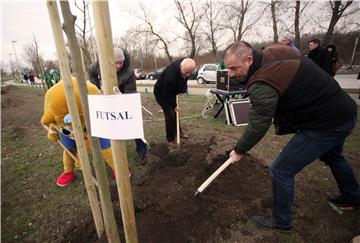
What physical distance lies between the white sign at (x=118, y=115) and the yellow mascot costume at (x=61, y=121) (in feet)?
3.89

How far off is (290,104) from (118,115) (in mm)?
1354

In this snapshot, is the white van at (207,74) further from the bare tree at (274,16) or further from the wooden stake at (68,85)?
the wooden stake at (68,85)

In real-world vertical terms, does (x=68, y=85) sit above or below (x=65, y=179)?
above

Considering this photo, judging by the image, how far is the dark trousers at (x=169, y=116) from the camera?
3906 mm

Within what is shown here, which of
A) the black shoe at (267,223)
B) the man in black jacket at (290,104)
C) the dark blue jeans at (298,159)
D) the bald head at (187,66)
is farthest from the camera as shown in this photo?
the bald head at (187,66)

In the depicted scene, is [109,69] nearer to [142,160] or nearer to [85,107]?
[85,107]

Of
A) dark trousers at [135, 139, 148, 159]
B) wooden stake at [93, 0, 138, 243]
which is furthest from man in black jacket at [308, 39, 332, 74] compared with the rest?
Answer: wooden stake at [93, 0, 138, 243]

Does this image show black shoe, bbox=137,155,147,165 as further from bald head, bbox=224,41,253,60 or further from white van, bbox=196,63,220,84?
white van, bbox=196,63,220,84

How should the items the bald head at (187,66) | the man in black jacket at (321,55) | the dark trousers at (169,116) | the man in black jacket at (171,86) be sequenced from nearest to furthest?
the bald head at (187,66), the man in black jacket at (171,86), the dark trousers at (169,116), the man in black jacket at (321,55)

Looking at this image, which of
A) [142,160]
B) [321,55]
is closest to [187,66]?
[142,160]

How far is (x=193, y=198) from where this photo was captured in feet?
8.20

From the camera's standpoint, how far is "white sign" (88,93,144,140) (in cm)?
114

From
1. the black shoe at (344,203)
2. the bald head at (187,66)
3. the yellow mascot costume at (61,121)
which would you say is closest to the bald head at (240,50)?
the yellow mascot costume at (61,121)

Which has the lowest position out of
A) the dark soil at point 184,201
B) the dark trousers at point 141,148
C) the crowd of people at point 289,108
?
the dark soil at point 184,201
